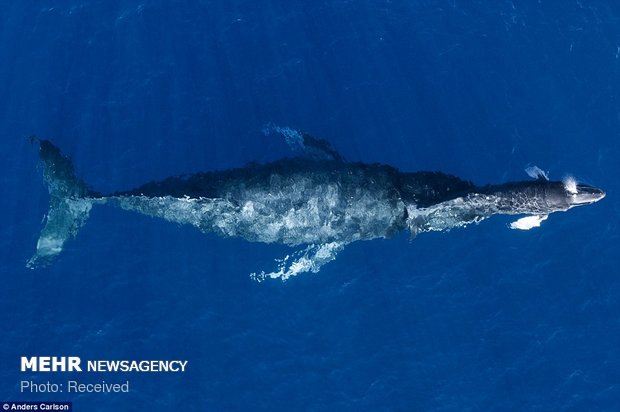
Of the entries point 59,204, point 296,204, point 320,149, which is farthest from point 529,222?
point 59,204

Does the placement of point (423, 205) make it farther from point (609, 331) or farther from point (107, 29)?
point (107, 29)

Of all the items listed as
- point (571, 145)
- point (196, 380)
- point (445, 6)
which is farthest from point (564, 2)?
point (196, 380)

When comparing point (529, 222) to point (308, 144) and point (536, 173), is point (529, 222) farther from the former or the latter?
point (308, 144)

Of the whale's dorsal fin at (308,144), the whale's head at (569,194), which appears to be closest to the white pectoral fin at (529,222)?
the whale's head at (569,194)

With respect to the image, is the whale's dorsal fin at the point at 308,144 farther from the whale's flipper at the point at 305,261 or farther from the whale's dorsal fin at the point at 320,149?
the whale's flipper at the point at 305,261

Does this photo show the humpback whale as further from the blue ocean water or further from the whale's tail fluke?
the blue ocean water
